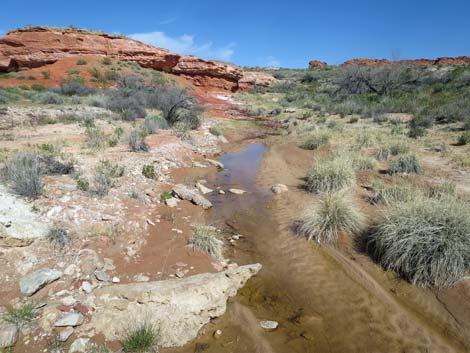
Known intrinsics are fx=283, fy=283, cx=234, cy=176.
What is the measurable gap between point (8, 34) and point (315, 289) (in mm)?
37056

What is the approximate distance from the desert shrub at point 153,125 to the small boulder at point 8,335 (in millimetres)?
9147

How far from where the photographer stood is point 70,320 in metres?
3.08

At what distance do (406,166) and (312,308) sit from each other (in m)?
6.07

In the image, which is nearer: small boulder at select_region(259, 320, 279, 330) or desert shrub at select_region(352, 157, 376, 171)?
small boulder at select_region(259, 320, 279, 330)

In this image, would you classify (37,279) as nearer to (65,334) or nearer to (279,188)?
(65,334)

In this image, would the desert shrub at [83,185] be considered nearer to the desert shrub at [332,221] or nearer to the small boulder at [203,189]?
the small boulder at [203,189]

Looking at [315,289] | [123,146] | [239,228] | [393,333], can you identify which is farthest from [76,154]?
[393,333]

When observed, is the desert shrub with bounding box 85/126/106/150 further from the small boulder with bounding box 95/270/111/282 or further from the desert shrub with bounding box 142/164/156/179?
the small boulder with bounding box 95/270/111/282

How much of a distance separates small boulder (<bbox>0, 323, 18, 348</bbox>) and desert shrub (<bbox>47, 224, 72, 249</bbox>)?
1316 mm

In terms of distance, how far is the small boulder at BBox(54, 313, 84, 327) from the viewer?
304cm

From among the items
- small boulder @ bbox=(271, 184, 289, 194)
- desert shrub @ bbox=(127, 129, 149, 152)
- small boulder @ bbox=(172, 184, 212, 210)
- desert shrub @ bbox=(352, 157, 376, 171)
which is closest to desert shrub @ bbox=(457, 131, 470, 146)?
desert shrub @ bbox=(352, 157, 376, 171)

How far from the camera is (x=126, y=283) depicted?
152 inches

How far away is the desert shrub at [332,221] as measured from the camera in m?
5.22

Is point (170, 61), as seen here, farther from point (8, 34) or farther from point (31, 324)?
point (31, 324)
